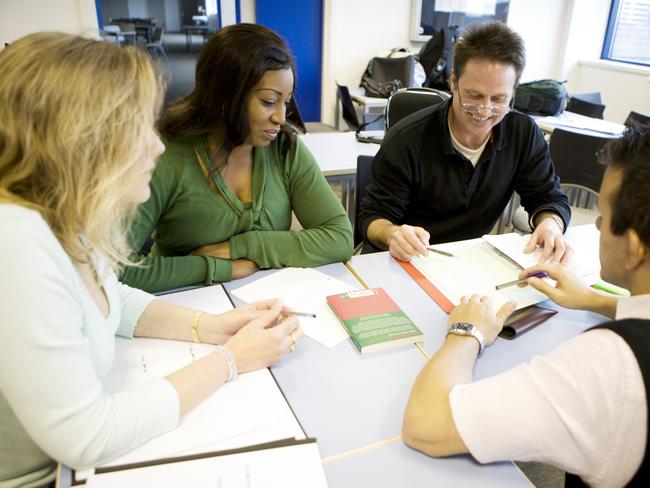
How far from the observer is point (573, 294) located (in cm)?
122

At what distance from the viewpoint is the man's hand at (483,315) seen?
1085 mm

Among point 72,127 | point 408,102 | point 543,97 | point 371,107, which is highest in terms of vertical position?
point 72,127

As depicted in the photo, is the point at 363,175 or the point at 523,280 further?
the point at 363,175

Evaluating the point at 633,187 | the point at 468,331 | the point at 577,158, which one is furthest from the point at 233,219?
the point at 577,158

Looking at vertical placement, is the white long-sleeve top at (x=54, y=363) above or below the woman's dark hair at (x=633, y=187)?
below

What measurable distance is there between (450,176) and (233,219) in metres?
0.85

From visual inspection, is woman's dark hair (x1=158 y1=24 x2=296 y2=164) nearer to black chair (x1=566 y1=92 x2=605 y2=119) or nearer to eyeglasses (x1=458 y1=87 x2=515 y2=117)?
eyeglasses (x1=458 y1=87 x2=515 y2=117)

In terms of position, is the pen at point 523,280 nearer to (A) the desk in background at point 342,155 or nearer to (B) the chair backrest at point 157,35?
(A) the desk in background at point 342,155

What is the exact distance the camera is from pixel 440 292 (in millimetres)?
1317

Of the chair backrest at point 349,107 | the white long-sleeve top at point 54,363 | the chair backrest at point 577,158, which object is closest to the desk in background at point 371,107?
the chair backrest at point 349,107

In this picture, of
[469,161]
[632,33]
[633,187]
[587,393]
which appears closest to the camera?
[587,393]

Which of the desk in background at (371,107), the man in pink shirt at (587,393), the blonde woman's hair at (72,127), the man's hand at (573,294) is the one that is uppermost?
the blonde woman's hair at (72,127)

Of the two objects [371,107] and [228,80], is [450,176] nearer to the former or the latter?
[228,80]

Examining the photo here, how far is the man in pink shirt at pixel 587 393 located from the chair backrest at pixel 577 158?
6.26 ft
